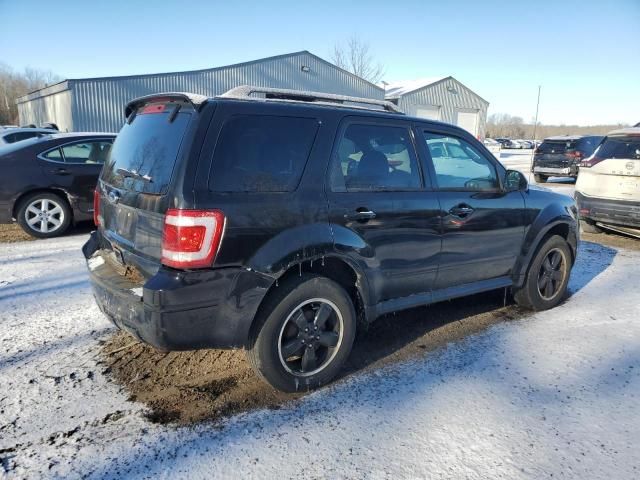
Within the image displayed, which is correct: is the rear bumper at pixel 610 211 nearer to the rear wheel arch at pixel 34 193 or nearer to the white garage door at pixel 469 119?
the rear wheel arch at pixel 34 193

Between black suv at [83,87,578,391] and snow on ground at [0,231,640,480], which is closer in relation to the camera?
snow on ground at [0,231,640,480]

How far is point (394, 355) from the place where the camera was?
366cm

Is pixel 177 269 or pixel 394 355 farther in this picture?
pixel 394 355

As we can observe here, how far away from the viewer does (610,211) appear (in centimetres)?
755

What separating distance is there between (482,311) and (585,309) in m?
1.08

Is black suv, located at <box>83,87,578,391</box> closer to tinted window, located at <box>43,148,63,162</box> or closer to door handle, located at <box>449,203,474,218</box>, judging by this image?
door handle, located at <box>449,203,474,218</box>

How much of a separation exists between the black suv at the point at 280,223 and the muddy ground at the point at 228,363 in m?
0.33

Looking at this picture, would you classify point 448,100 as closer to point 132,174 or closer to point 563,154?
point 563,154

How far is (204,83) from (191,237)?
24689 mm

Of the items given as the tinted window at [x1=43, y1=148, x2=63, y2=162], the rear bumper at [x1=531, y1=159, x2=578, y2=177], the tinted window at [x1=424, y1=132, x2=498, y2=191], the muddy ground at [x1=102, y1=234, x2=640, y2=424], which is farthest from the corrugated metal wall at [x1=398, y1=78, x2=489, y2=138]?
the muddy ground at [x1=102, y1=234, x2=640, y2=424]

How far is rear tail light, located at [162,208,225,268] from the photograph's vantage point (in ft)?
8.35

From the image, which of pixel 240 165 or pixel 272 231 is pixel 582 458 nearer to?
pixel 272 231

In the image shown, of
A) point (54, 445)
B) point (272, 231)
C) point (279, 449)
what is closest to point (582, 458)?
point (279, 449)

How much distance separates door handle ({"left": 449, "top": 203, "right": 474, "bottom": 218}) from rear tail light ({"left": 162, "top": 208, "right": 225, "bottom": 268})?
193 cm
